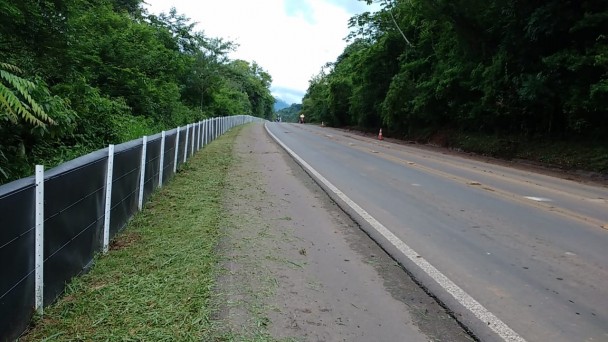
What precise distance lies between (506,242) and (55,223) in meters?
5.14

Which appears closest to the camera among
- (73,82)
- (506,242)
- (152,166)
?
(506,242)

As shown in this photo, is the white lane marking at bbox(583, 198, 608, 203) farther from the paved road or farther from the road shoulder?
the road shoulder

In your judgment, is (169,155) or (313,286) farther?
(169,155)

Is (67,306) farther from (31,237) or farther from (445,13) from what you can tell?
(445,13)

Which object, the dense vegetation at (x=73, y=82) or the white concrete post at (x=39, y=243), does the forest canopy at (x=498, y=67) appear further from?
Result: the white concrete post at (x=39, y=243)

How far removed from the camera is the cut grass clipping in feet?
10.7

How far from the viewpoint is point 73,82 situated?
11.1 meters

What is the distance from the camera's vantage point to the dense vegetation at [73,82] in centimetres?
674

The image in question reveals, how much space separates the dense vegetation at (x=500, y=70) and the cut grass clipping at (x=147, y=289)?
43.0 ft

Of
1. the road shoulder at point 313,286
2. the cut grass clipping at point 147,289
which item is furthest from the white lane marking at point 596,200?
the cut grass clipping at point 147,289

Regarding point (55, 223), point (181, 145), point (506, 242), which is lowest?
point (506, 242)

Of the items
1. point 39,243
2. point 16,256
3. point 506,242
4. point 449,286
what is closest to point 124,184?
point 39,243

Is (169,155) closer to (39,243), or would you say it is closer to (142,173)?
(142,173)

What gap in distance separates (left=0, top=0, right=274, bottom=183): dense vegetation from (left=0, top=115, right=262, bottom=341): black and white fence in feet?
1.92
